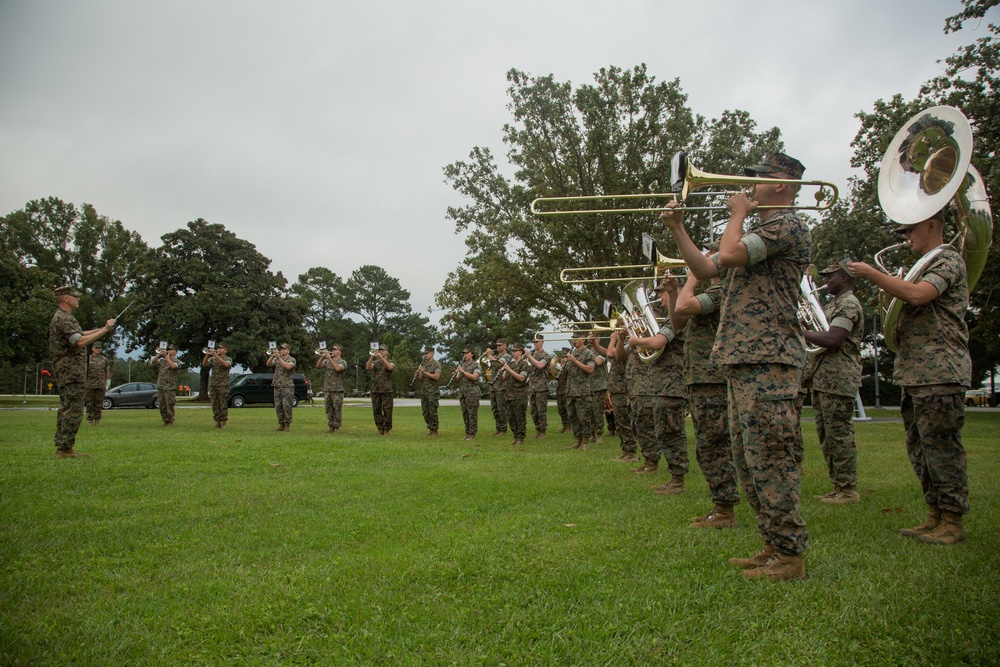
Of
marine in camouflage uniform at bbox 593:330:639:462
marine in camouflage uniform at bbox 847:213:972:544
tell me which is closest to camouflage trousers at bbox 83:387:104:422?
marine in camouflage uniform at bbox 593:330:639:462

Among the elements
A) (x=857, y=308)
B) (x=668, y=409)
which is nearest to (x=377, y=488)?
(x=668, y=409)

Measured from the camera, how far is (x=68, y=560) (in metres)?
4.04

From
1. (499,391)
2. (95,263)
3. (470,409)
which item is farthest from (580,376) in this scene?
(95,263)

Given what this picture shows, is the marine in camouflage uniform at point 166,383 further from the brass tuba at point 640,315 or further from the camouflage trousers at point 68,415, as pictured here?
the brass tuba at point 640,315

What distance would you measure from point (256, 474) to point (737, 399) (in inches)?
245

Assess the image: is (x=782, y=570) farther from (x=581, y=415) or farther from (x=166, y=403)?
(x=166, y=403)

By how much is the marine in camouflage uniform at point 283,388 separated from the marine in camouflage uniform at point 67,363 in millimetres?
6536

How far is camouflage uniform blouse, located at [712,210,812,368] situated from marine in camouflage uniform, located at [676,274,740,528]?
42.7 inches

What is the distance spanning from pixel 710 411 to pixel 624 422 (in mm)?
5642

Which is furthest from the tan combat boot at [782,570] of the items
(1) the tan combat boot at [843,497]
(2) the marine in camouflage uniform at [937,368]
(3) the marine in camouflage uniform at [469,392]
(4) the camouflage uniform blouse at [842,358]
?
(3) the marine in camouflage uniform at [469,392]

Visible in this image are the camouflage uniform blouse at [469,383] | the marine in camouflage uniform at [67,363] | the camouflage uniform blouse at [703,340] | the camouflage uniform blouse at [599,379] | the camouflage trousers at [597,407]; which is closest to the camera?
the camouflage uniform blouse at [703,340]

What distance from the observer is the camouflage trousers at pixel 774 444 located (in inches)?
141

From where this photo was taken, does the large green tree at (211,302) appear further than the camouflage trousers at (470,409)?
Yes

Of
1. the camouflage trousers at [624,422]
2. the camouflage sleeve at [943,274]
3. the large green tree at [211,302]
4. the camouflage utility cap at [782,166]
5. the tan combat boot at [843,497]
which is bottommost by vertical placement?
the tan combat boot at [843,497]
